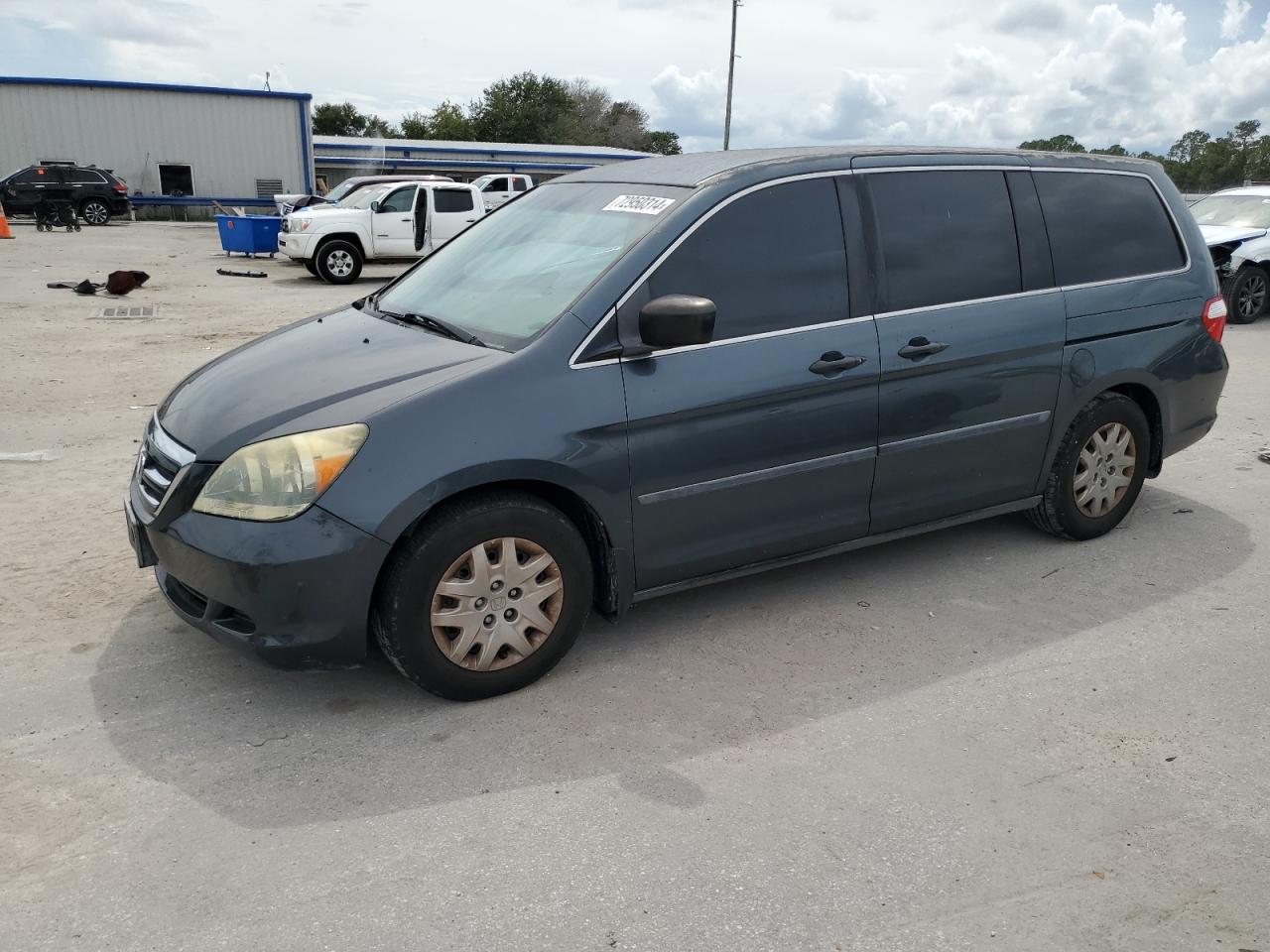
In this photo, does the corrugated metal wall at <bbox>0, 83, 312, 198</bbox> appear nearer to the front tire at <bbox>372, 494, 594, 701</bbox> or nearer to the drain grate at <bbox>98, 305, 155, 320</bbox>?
the drain grate at <bbox>98, 305, 155, 320</bbox>

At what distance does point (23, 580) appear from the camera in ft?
14.9

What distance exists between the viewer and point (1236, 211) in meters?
14.4

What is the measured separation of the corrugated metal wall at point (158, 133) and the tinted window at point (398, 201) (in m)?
24.3

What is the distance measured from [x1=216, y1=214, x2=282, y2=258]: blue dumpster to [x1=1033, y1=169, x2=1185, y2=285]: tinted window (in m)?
19.8

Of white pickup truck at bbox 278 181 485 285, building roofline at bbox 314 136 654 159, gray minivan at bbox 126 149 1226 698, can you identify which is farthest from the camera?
building roofline at bbox 314 136 654 159

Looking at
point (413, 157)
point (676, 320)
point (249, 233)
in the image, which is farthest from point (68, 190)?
point (676, 320)

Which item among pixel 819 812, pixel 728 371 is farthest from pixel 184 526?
pixel 819 812

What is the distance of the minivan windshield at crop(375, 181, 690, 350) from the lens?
388cm

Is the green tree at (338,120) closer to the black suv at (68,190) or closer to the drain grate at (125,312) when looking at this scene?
the black suv at (68,190)

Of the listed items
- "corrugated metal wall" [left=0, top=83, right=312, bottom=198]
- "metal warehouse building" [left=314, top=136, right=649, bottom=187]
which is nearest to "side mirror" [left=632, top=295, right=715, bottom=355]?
"corrugated metal wall" [left=0, top=83, right=312, bottom=198]

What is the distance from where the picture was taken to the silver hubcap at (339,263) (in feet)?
59.6

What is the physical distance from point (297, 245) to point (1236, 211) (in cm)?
1447

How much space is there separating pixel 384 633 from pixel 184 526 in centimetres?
73

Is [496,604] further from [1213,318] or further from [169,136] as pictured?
[169,136]
